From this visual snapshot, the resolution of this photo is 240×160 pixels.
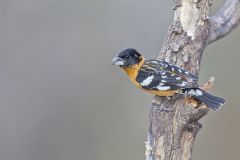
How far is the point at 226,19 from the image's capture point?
6.06 m

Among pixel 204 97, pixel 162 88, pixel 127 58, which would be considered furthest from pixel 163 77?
pixel 204 97

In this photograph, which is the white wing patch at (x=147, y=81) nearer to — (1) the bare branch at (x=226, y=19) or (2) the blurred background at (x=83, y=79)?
(1) the bare branch at (x=226, y=19)

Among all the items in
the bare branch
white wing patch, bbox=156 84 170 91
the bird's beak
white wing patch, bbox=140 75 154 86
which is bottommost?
white wing patch, bbox=156 84 170 91

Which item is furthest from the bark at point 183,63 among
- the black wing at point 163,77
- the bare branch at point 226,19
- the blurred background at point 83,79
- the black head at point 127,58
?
the blurred background at point 83,79

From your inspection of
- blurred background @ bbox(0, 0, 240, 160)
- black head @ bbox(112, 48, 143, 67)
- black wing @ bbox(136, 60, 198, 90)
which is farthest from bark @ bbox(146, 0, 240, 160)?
blurred background @ bbox(0, 0, 240, 160)

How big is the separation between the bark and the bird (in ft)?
0.24

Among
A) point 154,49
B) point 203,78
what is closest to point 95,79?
point 154,49

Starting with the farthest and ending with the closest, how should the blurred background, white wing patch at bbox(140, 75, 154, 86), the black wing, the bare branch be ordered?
the blurred background → the bare branch → white wing patch at bbox(140, 75, 154, 86) → the black wing

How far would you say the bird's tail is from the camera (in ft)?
16.9

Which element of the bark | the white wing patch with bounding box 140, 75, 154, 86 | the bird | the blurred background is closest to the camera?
the bark

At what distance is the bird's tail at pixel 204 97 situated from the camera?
515cm

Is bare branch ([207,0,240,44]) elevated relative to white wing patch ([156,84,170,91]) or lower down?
elevated

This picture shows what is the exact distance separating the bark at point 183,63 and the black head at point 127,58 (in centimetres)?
23

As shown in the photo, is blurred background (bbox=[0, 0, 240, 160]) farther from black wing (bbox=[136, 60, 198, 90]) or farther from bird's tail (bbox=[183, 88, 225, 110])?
bird's tail (bbox=[183, 88, 225, 110])
